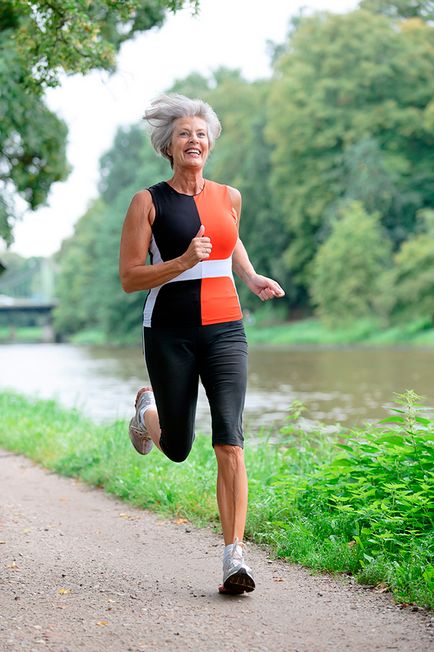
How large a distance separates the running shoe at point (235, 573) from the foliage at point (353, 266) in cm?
4297

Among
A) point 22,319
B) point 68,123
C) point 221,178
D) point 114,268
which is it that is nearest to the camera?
point 68,123

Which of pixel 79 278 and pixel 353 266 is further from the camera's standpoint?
pixel 79 278

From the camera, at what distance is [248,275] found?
515 centimetres

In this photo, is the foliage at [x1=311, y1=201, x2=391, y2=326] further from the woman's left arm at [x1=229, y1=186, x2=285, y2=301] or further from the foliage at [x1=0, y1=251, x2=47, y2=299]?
Result: the foliage at [x1=0, y1=251, x2=47, y2=299]

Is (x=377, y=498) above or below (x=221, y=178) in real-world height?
below

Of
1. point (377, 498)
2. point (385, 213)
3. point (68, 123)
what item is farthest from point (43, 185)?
point (385, 213)

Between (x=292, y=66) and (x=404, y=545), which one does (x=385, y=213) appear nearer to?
(x=292, y=66)

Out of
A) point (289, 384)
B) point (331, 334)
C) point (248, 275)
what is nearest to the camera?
point (248, 275)

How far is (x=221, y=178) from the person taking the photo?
62125mm

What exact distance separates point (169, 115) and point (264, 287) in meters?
0.93

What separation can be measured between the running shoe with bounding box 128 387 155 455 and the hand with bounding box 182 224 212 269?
127 cm

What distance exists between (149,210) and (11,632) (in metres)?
1.90

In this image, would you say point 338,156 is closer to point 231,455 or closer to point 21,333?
point 231,455

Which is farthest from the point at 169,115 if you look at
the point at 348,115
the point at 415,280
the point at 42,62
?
the point at 348,115
